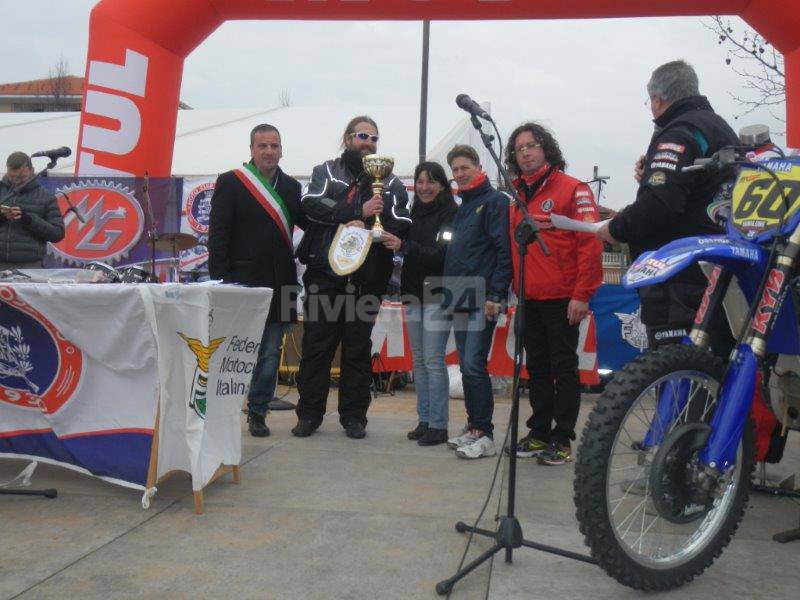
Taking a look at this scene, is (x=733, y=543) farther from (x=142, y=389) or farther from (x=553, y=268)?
(x=142, y=389)

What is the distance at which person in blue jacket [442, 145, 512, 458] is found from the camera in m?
4.54

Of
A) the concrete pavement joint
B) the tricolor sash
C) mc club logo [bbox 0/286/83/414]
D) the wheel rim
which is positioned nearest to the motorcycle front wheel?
the wheel rim

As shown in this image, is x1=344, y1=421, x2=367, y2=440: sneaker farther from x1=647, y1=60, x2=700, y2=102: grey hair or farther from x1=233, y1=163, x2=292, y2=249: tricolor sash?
x1=647, y1=60, x2=700, y2=102: grey hair

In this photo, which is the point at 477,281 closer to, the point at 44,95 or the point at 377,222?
the point at 377,222

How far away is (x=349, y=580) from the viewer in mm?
2576

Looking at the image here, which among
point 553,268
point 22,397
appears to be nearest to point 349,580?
point 22,397

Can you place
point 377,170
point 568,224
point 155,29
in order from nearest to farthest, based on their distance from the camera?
point 568,224 → point 377,170 → point 155,29

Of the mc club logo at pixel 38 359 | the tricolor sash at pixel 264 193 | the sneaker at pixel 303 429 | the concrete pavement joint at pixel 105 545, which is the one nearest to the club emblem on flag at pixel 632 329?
the sneaker at pixel 303 429

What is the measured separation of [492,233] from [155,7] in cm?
450

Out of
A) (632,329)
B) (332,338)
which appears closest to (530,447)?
(332,338)

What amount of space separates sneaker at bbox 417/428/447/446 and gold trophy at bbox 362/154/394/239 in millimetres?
1265

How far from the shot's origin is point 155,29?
732 centimetres

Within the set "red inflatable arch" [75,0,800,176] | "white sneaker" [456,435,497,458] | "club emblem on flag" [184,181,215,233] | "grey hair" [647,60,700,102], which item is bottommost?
"white sneaker" [456,435,497,458]

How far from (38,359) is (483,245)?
96.4 inches
